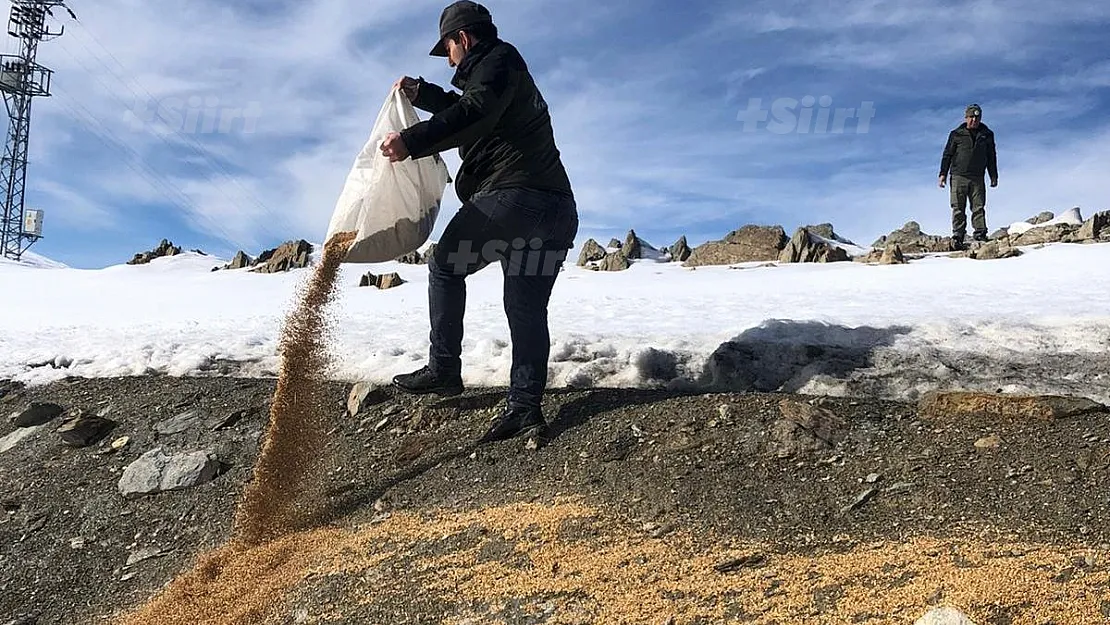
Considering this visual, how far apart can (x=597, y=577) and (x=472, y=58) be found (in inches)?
99.4

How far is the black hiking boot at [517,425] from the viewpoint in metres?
4.11

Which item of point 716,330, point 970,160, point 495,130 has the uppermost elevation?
point 970,160

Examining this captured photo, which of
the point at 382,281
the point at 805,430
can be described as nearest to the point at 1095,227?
the point at 382,281

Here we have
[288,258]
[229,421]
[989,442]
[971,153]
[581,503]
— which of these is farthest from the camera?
[288,258]

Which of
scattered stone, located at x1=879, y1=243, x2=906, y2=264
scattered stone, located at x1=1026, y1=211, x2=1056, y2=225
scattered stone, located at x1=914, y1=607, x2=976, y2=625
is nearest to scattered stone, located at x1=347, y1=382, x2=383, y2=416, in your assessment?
scattered stone, located at x1=914, y1=607, x2=976, y2=625

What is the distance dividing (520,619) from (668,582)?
1.71ft

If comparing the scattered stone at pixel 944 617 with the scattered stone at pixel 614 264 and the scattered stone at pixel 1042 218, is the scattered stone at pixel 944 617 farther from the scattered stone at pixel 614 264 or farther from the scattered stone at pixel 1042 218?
the scattered stone at pixel 1042 218

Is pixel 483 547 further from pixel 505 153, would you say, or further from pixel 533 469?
pixel 505 153

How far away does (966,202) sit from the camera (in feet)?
41.0

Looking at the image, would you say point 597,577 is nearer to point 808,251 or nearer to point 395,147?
point 395,147

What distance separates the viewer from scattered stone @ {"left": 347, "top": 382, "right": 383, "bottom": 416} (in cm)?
471

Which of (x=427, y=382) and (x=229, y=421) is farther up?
(x=427, y=382)

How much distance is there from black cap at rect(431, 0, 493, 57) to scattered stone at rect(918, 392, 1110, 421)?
2932mm

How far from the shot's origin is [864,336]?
566 centimetres
